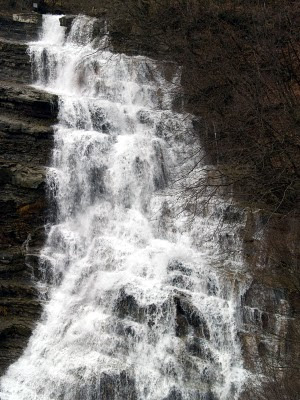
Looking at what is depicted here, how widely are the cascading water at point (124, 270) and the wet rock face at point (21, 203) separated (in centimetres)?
40

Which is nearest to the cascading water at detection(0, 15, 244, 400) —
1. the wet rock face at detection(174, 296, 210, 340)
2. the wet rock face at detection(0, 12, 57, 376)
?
the wet rock face at detection(174, 296, 210, 340)

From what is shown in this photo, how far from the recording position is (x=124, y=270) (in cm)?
1237

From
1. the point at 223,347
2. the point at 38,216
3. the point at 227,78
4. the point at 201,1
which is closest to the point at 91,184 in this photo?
the point at 38,216

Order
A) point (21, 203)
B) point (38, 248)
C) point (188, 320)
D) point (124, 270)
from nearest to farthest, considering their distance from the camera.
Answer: point (188, 320) < point (124, 270) < point (38, 248) < point (21, 203)

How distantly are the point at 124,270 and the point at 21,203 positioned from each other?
3852 millimetres

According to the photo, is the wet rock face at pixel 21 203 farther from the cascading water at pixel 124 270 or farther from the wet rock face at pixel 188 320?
the wet rock face at pixel 188 320

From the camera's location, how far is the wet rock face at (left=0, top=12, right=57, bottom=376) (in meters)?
12.1

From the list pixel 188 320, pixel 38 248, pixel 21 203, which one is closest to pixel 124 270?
pixel 188 320

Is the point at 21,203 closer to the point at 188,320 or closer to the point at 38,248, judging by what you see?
the point at 38,248

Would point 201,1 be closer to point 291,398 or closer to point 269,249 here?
point 269,249

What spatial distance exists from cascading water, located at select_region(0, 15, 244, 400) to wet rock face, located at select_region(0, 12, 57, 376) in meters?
0.40

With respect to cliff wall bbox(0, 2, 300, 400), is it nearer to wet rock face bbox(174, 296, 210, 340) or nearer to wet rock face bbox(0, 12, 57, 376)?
wet rock face bbox(0, 12, 57, 376)

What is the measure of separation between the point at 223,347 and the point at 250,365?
0.72m

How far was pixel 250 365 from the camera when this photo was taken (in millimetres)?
10188
